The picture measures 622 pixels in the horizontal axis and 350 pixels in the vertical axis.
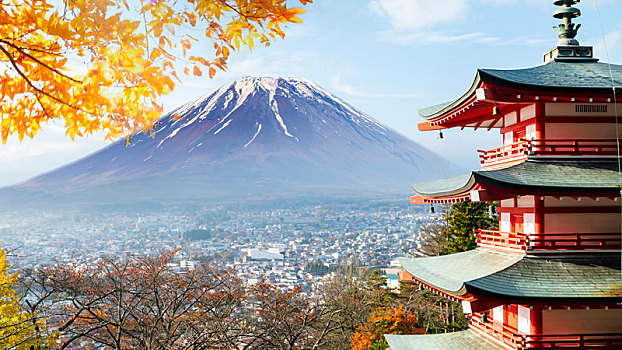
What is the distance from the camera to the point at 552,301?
7461mm

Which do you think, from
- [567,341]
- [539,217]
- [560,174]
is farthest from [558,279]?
[560,174]

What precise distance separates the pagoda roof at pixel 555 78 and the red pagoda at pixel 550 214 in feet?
0.06

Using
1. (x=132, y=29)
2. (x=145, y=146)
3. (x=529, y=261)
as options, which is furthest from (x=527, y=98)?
(x=145, y=146)

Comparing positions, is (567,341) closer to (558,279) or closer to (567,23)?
(558,279)

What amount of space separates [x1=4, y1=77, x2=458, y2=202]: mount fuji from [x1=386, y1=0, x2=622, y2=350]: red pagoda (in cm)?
8612

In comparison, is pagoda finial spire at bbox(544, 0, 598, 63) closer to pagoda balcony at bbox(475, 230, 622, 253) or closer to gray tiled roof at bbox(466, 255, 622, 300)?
pagoda balcony at bbox(475, 230, 622, 253)

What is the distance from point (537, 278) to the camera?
789cm

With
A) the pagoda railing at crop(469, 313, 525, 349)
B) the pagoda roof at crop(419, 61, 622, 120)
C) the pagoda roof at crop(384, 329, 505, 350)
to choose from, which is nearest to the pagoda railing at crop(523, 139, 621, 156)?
the pagoda roof at crop(419, 61, 622, 120)

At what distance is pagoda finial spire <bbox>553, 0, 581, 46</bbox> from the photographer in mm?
9531

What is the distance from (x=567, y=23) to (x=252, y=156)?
93913mm

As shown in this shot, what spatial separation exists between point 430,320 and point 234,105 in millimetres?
90013

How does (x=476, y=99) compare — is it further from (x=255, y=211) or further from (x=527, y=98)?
(x=255, y=211)

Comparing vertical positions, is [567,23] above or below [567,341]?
above

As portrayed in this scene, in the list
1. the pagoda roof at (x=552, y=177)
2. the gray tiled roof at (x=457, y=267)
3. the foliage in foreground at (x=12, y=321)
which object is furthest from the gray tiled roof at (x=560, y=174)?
the foliage in foreground at (x=12, y=321)
